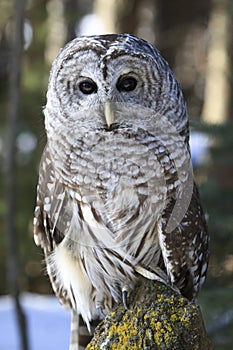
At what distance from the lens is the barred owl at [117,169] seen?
107 inches

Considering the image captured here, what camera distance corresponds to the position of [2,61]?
31.8ft

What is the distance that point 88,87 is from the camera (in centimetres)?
277

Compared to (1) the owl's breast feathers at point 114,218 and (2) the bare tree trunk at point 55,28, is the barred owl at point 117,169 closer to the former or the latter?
(1) the owl's breast feathers at point 114,218

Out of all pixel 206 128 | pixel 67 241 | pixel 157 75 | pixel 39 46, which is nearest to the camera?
pixel 157 75

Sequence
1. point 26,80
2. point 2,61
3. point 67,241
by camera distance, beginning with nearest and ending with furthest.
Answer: point 67,241 < point 26,80 < point 2,61

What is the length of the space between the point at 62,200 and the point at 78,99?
0.48 metres

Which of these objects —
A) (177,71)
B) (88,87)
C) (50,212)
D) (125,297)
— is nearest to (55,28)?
(177,71)

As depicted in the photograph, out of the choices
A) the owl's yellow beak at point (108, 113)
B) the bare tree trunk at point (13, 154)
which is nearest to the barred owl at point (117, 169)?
the owl's yellow beak at point (108, 113)

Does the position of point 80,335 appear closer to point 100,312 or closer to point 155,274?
point 100,312

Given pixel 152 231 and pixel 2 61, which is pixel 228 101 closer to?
pixel 2 61

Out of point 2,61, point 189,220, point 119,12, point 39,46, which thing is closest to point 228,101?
point 119,12

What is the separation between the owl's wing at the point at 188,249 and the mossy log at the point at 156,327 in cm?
61

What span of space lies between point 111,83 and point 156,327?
1.04 meters

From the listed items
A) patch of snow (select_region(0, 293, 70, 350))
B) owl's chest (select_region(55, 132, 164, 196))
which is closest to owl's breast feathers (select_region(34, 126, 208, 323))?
owl's chest (select_region(55, 132, 164, 196))
